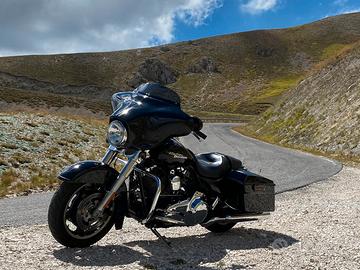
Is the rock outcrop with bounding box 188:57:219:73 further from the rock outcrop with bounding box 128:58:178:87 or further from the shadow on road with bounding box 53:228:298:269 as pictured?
the shadow on road with bounding box 53:228:298:269

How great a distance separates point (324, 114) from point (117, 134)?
103ft

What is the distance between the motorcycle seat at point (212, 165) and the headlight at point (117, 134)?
1.39 m

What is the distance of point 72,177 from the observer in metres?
5.70

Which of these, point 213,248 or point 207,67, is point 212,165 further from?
point 207,67

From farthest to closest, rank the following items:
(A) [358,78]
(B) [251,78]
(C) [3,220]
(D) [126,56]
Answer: (D) [126,56]
(B) [251,78]
(A) [358,78]
(C) [3,220]

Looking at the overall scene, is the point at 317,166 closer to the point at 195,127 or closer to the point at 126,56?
the point at 195,127

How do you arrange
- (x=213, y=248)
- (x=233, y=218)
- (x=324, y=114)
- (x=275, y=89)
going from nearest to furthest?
(x=213, y=248) → (x=233, y=218) → (x=324, y=114) → (x=275, y=89)

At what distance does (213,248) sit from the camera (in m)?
6.70

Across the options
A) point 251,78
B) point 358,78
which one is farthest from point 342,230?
point 251,78

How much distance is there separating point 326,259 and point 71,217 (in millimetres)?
3637

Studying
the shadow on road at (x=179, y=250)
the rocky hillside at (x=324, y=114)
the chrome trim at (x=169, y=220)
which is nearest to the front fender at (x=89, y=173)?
the chrome trim at (x=169, y=220)

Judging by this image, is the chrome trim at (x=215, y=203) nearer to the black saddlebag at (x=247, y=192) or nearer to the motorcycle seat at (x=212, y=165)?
the black saddlebag at (x=247, y=192)

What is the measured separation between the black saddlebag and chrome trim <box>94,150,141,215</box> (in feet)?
6.48

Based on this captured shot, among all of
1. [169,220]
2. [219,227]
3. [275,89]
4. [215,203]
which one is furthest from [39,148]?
[275,89]
